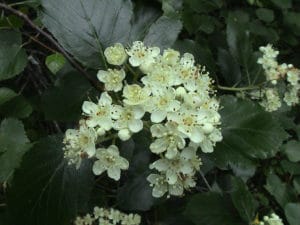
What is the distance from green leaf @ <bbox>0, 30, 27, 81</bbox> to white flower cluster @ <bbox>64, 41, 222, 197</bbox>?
0.34m

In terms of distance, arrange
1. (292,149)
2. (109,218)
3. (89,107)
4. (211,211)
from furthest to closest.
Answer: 1. (292,149)
2. (109,218)
3. (211,211)
4. (89,107)

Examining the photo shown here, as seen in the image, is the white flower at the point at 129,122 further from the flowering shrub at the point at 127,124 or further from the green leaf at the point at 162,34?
the green leaf at the point at 162,34

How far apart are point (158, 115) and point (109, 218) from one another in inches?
28.4

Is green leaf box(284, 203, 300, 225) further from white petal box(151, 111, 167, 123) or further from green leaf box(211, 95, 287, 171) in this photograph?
white petal box(151, 111, 167, 123)

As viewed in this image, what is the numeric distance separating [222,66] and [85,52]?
0.71m

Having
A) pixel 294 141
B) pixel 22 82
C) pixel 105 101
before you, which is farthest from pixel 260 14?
pixel 105 101

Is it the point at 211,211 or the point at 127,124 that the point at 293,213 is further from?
the point at 127,124

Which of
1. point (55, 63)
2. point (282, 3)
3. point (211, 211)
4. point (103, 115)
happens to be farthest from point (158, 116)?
point (282, 3)

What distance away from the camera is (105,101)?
3.70 ft

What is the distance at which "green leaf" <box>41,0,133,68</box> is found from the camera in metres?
1.23

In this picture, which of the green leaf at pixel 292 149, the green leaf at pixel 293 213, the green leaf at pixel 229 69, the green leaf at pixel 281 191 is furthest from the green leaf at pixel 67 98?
the green leaf at pixel 292 149

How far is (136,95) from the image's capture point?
1.10 meters

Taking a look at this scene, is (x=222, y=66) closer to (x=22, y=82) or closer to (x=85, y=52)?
(x=85, y=52)

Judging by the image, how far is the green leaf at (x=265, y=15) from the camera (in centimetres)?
254
